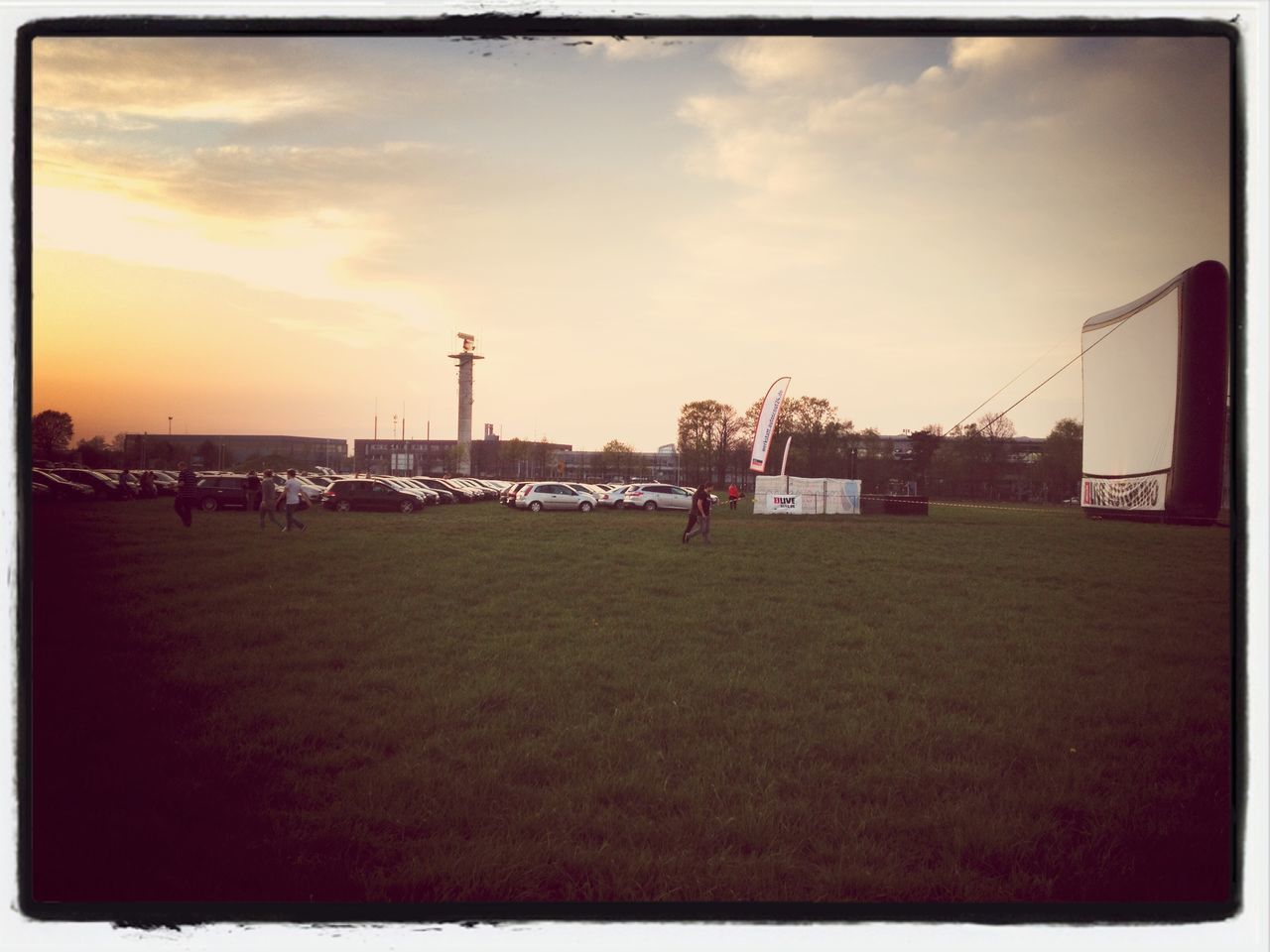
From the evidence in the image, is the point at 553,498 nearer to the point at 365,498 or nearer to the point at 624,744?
the point at 365,498

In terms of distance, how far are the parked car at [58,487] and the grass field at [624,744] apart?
69mm

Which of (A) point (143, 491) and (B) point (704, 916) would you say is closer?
(B) point (704, 916)

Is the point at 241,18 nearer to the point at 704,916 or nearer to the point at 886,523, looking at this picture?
the point at 704,916

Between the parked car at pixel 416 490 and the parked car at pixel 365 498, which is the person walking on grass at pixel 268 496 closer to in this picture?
the parked car at pixel 365 498

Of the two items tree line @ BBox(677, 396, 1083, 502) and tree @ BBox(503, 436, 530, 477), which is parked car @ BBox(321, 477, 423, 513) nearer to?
tree line @ BBox(677, 396, 1083, 502)

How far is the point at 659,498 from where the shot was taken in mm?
29938

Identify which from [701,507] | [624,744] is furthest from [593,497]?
[624,744]

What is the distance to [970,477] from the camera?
7930 millimetres

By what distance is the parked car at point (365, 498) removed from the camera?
26.4 meters

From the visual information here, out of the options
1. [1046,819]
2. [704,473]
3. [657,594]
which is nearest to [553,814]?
[1046,819]

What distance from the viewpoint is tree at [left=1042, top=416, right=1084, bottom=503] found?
3035 millimetres

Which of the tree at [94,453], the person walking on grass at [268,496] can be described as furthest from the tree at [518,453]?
the tree at [94,453]

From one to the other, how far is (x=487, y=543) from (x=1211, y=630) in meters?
13.7

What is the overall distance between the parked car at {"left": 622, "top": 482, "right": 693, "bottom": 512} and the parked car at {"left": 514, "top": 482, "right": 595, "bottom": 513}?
5.55ft
